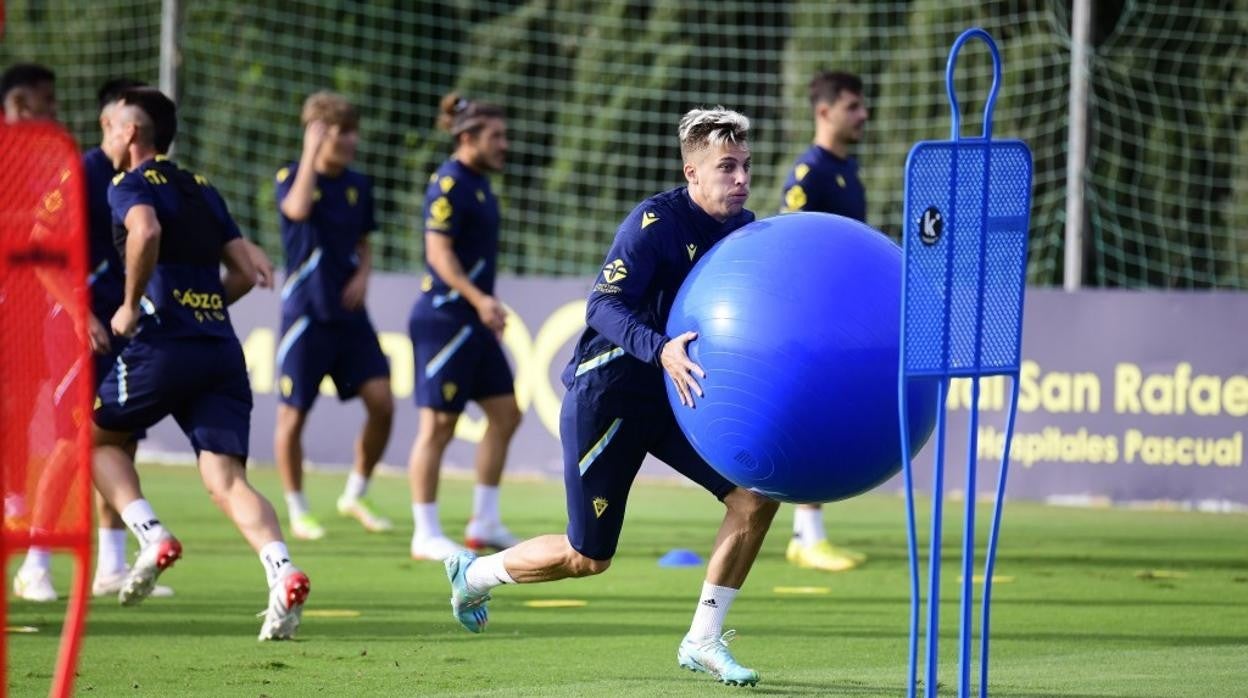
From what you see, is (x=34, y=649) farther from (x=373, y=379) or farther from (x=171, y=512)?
(x=171, y=512)

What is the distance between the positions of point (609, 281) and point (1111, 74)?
12.1 metres

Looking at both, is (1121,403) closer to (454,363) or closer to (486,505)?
(486,505)

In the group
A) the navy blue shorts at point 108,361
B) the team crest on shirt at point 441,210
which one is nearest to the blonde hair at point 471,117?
the team crest on shirt at point 441,210

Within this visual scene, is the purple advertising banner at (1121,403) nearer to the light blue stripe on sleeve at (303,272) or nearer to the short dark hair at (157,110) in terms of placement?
the light blue stripe on sleeve at (303,272)

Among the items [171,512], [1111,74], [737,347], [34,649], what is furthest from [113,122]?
[1111,74]

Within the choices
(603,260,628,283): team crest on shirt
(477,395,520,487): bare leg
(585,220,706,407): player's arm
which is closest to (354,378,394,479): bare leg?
(477,395,520,487): bare leg

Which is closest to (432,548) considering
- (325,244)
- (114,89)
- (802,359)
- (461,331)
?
(461,331)

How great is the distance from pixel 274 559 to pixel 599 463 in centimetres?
145

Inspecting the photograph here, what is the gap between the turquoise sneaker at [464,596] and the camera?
22.7 feet

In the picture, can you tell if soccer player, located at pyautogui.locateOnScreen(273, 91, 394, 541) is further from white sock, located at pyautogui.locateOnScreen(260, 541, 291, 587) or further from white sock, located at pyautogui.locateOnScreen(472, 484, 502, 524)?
white sock, located at pyautogui.locateOnScreen(260, 541, 291, 587)

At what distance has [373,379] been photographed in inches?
438

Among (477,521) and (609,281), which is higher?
(609,281)

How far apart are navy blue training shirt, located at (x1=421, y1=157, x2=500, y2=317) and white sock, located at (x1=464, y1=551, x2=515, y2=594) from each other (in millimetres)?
3688

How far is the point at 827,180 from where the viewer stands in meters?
9.70
